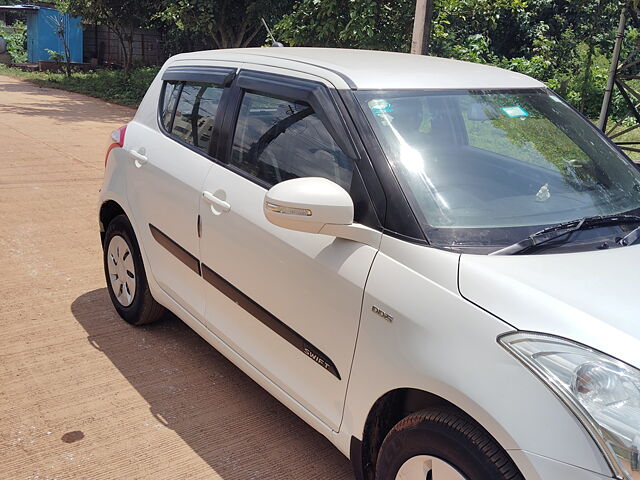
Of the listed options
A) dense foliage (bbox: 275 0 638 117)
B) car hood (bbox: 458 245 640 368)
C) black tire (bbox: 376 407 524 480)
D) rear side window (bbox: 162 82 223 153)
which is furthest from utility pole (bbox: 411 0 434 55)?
black tire (bbox: 376 407 524 480)

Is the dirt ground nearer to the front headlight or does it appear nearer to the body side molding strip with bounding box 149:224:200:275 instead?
the body side molding strip with bounding box 149:224:200:275

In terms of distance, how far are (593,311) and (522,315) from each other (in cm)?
20

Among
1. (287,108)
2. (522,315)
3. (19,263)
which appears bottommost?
(19,263)

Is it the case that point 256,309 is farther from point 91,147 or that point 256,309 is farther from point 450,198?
point 91,147

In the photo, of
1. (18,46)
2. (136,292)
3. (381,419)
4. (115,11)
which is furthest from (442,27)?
(18,46)

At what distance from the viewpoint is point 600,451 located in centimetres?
173

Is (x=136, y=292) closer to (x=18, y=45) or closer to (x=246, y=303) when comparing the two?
(x=246, y=303)

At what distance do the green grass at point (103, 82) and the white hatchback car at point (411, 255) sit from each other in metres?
15.9

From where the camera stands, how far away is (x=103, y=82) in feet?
71.7

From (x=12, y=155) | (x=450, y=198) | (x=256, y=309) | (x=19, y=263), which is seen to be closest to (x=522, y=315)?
(x=450, y=198)

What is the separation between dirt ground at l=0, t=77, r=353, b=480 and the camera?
302 centimetres

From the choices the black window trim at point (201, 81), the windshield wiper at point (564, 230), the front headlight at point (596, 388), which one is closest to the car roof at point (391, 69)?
the black window trim at point (201, 81)

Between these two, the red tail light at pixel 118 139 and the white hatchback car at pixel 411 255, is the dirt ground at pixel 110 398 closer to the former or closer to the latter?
the white hatchback car at pixel 411 255

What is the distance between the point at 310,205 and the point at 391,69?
0.93m
